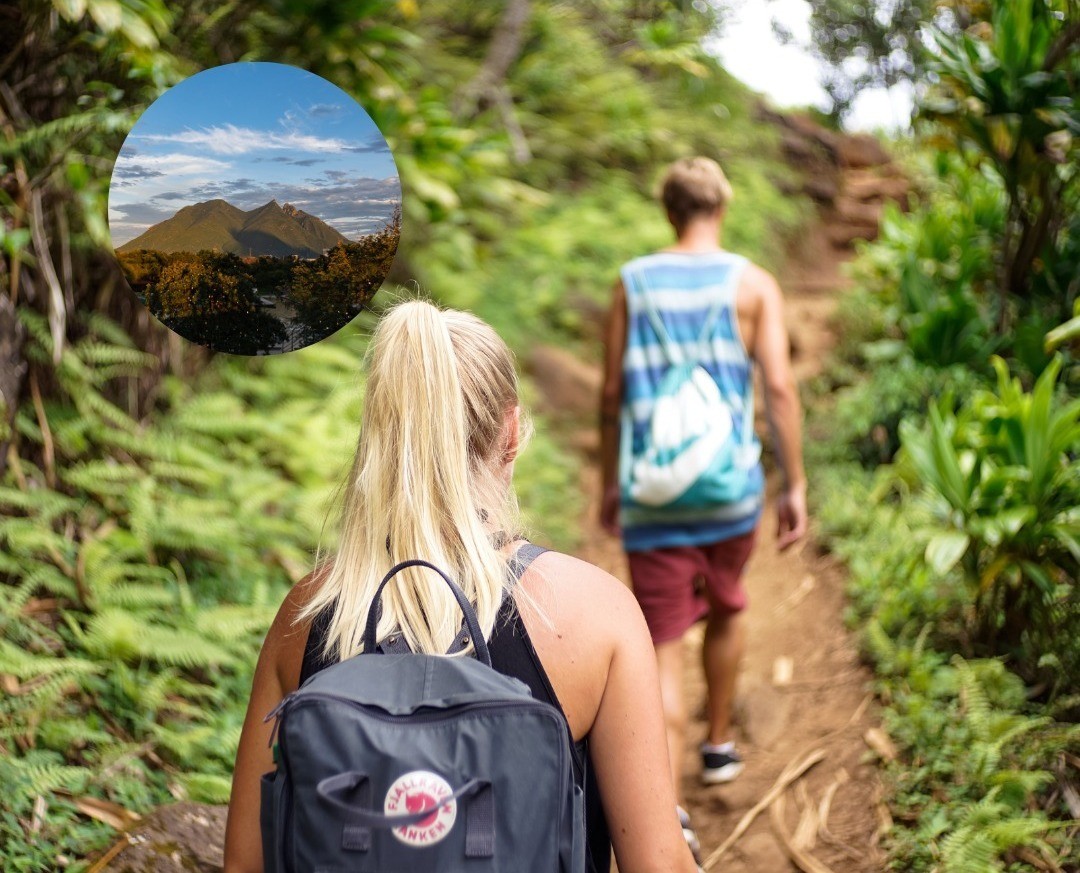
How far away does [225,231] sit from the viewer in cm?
155

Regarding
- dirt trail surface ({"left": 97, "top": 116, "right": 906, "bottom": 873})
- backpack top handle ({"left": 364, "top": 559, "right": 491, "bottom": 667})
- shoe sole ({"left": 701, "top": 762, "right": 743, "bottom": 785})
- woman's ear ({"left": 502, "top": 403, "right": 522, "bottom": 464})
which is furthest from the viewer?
shoe sole ({"left": 701, "top": 762, "right": 743, "bottom": 785})

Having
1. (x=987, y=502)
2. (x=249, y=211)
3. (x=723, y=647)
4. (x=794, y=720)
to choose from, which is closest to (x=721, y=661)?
(x=723, y=647)

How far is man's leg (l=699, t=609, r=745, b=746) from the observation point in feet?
12.6

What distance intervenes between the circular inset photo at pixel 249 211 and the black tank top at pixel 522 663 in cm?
50

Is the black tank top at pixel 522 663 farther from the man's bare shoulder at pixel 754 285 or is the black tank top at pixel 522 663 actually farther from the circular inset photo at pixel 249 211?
the man's bare shoulder at pixel 754 285

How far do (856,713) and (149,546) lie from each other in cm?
311

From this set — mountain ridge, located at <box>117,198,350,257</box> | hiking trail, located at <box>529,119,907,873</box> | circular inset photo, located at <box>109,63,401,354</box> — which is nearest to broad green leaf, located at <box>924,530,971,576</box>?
hiking trail, located at <box>529,119,907,873</box>

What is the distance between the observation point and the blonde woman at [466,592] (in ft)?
5.20

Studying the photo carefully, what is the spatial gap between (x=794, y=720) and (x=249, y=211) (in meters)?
3.67

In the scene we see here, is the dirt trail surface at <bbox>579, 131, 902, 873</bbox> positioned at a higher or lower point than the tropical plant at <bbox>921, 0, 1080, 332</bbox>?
lower

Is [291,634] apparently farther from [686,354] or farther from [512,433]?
[686,354]

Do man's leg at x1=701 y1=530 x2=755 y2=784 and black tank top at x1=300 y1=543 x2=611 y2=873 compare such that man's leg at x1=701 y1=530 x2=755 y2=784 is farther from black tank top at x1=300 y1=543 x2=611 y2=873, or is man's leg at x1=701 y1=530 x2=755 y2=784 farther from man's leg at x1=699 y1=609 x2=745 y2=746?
black tank top at x1=300 y1=543 x2=611 y2=873

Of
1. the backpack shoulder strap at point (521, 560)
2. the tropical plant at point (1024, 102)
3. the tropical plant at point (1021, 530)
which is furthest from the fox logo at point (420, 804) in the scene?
the tropical plant at point (1024, 102)

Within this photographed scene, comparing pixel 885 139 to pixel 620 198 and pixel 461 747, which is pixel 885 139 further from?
pixel 461 747
